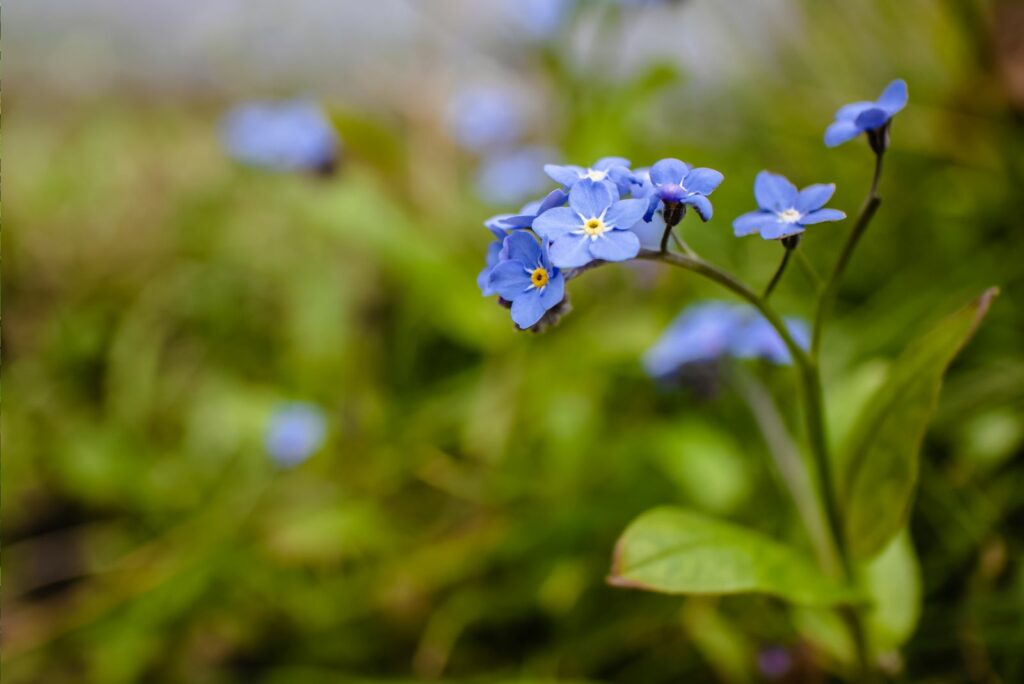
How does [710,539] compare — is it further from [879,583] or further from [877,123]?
[877,123]

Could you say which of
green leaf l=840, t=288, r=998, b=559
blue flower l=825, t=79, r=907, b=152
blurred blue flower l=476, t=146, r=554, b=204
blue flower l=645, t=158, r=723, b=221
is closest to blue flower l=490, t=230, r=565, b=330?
blue flower l=645, t=158, r=723, b=221

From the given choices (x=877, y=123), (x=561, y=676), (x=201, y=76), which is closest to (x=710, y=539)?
(x=877, y=123)

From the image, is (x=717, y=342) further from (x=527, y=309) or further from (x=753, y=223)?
(x=527, y=309)

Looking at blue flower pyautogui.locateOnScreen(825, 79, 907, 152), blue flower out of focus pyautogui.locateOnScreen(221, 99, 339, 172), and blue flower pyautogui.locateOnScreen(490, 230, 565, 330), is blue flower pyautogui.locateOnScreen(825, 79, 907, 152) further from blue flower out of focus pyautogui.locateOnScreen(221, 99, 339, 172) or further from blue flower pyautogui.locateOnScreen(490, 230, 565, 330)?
blue flower out of focus pyautogui.locateOnScreen(221, 99, 339, 172)

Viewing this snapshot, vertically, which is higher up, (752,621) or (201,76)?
(201,76)

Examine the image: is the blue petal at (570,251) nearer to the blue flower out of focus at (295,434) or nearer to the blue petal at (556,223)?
the blue petal at (556,223)
